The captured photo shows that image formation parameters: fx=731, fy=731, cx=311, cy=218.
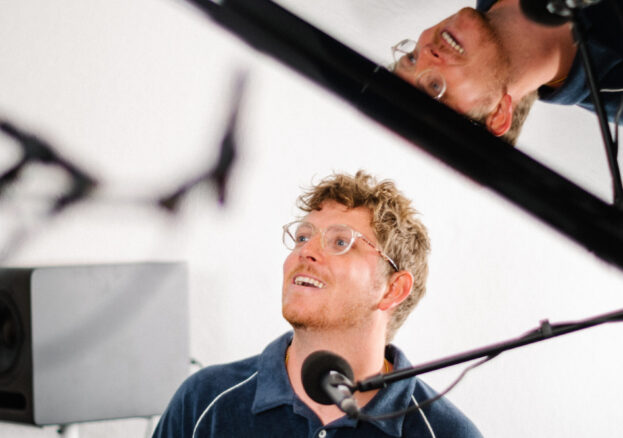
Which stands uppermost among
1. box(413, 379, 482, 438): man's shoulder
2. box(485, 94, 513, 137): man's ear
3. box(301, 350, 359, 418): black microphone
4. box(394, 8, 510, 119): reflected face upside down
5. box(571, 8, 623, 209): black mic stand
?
box(394, 8, 510, 119): reflected face upside down

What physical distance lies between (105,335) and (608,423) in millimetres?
986

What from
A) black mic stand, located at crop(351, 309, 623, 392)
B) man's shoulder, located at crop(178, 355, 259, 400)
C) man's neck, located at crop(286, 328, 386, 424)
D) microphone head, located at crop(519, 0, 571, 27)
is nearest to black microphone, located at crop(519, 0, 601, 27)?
microphone head, located at crop(519, 0, 571, 27)

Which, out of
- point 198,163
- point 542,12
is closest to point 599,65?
point 542,12

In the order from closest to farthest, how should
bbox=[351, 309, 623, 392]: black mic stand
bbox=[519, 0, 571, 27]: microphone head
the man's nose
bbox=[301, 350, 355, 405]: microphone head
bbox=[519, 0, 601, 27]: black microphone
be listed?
1. bbox=[351, 309, 623, 392]: black mic stand
2. bbox=[301, 350, 355, 405]: microphone head
3. bbox=[519, 0, 601, 27]: black microphone
4. bbox=[519, 0, 571, 27]: microphone head
5. the man's nose

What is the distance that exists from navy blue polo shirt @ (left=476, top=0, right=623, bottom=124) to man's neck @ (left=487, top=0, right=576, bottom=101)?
0.02 metres

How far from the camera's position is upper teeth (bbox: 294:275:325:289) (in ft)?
4.19

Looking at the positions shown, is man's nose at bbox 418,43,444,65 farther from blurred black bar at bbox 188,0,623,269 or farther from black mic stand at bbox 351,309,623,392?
black mic stand at bbox 351,309,623,392

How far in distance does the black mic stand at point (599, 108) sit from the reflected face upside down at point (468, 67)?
0.50 meters

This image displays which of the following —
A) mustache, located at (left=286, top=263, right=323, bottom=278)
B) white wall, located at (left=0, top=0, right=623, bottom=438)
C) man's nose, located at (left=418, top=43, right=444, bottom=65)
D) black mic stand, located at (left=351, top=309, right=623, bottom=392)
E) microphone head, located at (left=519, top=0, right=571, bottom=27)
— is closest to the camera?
black mic stand, located at (left=351, top=309, right=623, bottom=392)

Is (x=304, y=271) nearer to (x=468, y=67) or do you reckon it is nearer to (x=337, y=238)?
(x=337, y=238)

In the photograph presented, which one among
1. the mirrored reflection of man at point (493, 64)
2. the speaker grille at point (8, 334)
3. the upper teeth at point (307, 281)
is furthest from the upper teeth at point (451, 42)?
the speaker grille at point (8, 334)

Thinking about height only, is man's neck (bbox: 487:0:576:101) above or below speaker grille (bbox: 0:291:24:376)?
above

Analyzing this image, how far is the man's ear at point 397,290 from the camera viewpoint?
1.32 m

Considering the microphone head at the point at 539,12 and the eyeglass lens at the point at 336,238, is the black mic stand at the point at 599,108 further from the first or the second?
the eyeglass lens at the point at 336,238
